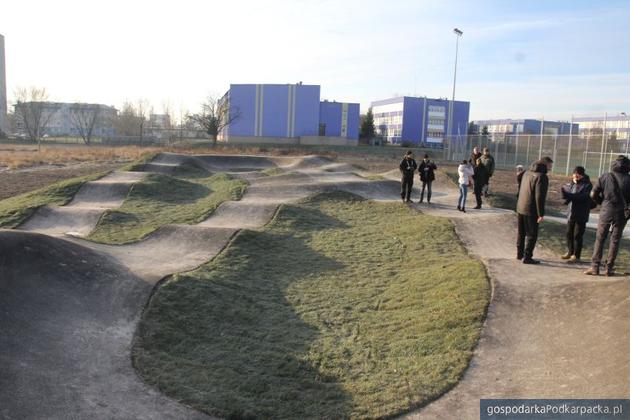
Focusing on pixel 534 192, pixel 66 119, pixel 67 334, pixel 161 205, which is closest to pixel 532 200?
pixel 534 192

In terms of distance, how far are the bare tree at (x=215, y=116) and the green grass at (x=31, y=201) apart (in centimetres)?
3953

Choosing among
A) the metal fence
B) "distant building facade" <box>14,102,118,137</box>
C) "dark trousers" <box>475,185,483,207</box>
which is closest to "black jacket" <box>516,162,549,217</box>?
"dark trousers" <box>475,185,483,207</box>

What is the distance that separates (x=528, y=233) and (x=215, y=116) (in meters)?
56.2

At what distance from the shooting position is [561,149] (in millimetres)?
28703

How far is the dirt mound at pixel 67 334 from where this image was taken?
4.47 m

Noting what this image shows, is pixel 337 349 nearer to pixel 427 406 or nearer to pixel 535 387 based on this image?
pixel 427 406

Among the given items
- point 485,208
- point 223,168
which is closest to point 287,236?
point 485,208

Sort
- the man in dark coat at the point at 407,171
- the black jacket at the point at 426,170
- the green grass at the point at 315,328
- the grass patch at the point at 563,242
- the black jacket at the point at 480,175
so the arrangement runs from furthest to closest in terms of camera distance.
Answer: the black jacket at the point at 426,170
the man in dark coat at the point at 407,171
the black jacket at the point at 480,175
the grass patch at the point at 563,242
the green grass at the point at 315,328

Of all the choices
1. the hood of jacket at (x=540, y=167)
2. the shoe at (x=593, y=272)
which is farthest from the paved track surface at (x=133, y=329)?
the hood of jacket at (x=540, y=167)

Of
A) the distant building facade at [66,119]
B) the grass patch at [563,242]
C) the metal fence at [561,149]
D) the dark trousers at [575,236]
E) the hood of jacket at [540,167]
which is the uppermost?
the distant building facade at [66,119]

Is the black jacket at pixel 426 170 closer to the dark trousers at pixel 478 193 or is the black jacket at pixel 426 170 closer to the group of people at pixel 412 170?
the group of people at pixel 412 170

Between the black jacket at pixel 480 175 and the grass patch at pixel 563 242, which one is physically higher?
the black jacket at pixel 480 175

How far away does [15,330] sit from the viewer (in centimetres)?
538

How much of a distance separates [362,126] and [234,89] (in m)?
21.8
